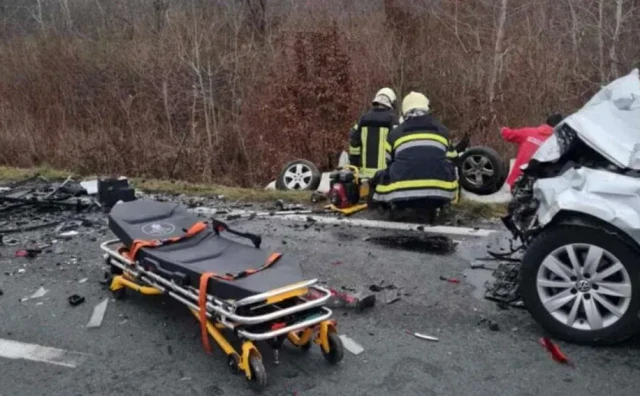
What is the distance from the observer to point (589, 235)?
13.1ft

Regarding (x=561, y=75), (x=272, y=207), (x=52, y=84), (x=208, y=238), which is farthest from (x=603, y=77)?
(x=52, y=84)

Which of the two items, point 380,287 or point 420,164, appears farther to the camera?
point 420,164

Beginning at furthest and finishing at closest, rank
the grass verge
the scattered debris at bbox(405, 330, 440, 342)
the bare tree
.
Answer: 1. the bare tree
2. the grass verge
3. the scattered debris at bbox(405, 330, 440, 342)

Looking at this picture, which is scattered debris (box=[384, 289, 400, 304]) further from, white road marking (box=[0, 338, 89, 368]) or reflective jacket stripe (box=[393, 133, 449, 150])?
reflective jacket stripe (box=[393, 133, 449, 150])

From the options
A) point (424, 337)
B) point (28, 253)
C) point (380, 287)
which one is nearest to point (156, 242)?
point (380, 287)

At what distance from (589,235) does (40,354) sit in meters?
3.40

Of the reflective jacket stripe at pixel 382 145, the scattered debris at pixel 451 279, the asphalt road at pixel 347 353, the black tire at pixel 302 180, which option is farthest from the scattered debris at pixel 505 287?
the black tire at pixel 302 180

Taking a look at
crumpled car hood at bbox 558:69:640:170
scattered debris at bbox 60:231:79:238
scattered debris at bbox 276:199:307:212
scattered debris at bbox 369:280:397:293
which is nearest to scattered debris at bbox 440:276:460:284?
scattered debris at bbox 369:280:397:293

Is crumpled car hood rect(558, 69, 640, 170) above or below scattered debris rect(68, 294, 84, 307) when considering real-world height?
above

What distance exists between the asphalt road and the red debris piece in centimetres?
4

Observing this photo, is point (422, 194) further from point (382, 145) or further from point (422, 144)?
point (382, 145)

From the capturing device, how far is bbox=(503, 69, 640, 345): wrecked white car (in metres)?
3.91

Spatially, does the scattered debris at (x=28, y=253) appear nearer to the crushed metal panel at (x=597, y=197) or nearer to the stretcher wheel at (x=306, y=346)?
the stretcher wheel at (x=306, y=346)

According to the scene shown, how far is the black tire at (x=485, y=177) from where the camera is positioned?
7.78 meters
